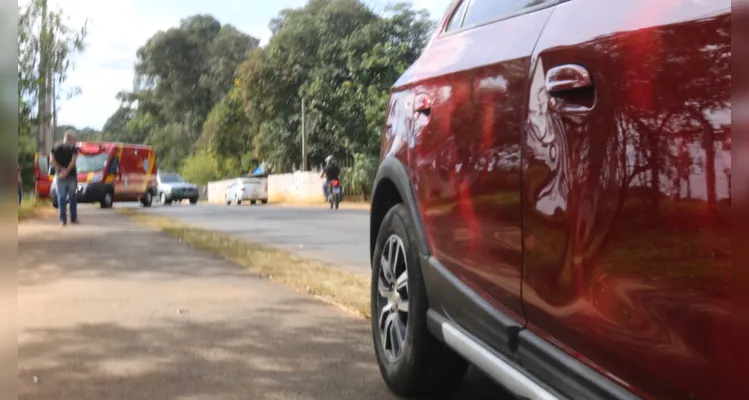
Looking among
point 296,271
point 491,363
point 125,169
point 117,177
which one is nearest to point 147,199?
point 125,169

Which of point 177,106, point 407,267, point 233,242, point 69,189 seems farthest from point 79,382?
point 177,106

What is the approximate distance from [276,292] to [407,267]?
9.93 feet

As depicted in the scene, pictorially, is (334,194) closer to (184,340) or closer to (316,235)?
(316,235)

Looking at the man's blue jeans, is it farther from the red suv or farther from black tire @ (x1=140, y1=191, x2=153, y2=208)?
A: black tire @ (x1=140, y1=191, x2=153, y2=208)

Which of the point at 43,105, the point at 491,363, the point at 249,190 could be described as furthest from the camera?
the point at 249,190

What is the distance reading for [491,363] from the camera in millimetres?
2742

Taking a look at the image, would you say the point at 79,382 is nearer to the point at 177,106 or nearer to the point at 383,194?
the point at 383,194

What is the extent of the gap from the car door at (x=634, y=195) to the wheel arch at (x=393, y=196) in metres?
1.01

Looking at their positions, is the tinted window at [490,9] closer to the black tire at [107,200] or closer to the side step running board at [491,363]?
the side step running board at [491,363]

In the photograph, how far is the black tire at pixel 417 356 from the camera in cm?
346

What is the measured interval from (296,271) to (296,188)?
105 ft

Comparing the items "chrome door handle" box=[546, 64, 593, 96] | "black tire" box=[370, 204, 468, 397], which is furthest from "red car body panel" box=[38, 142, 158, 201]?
"chrome door handle" box=[546, 64, 593, 96]

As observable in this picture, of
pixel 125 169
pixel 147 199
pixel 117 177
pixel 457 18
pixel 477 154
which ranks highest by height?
pixel 457 18

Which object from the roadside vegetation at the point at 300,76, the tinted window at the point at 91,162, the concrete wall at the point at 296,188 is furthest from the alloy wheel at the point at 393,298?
the concrete wall at the point at 296,188
